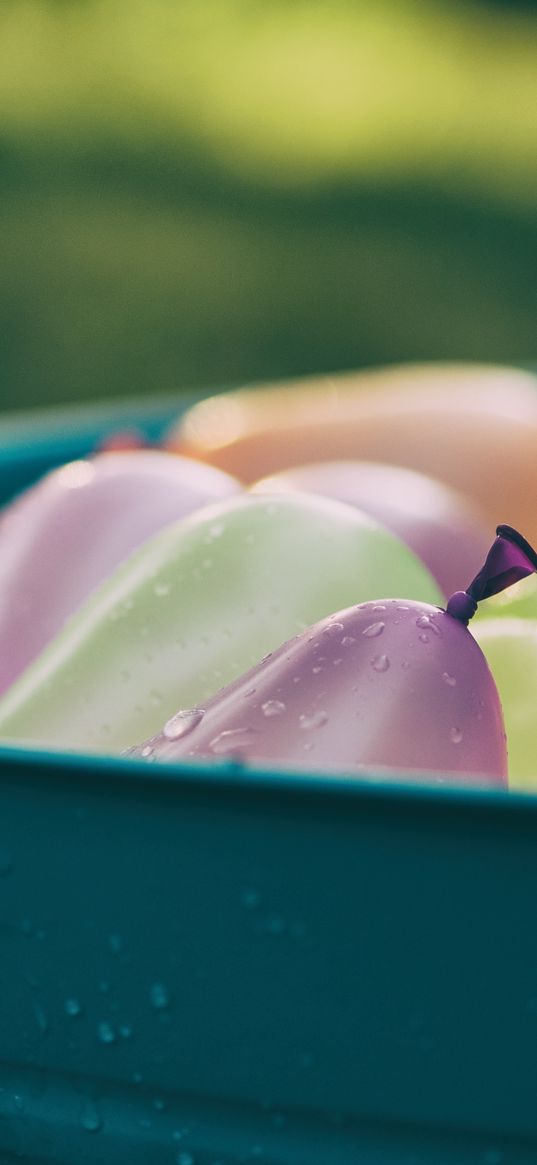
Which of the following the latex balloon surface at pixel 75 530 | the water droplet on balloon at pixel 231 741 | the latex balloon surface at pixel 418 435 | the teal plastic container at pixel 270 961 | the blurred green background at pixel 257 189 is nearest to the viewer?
the teal plastic container at pixel 270 961

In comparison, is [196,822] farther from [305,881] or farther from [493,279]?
[493,279]

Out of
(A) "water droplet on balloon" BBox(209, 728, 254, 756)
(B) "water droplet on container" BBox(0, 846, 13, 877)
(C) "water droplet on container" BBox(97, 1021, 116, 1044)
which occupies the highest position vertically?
(A) "water droplet on balloon" BBox(209, 728, 254, 756)

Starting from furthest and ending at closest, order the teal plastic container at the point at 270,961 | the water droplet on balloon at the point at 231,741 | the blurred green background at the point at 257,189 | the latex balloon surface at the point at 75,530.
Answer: the blurred green background at the point at 257,189 → the latex balloon surface at the point at 75,530 → the water droplet on balloon at the point at 231,741 → the teal plastic container at the point at 270,961

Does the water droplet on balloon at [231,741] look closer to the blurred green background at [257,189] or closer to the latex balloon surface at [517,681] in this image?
the latex balloon surface at [517,681]

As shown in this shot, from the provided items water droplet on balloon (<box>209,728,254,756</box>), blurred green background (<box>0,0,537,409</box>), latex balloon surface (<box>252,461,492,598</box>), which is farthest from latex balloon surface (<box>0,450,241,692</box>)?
blurred green background (<box>0,0,537,409</box>)

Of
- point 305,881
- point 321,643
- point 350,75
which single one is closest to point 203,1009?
point 305,881

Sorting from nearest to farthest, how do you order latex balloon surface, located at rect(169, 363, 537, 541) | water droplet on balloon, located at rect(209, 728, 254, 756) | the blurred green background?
water droplet on balloon, located at rect(209, 728, 254, 756) < latex balloon surface, located at rect(169, 363, 537, 541) < the blurred green background

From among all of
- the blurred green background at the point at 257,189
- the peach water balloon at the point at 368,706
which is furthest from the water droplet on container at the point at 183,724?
the blurred green background at the point at 257,189

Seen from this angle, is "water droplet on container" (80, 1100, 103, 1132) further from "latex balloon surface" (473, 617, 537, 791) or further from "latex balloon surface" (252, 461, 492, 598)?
"latex balloon surface" (252, 461, 492, 598)
